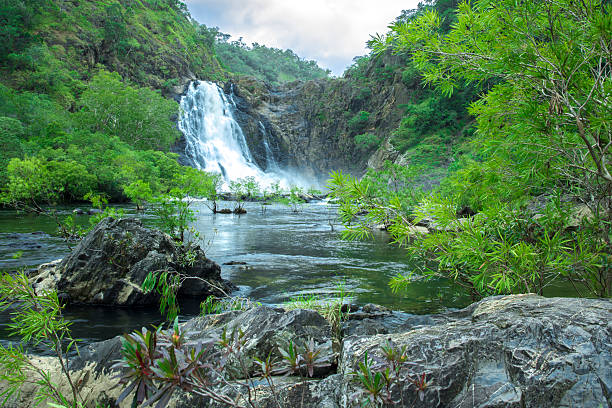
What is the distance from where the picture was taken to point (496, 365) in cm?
196

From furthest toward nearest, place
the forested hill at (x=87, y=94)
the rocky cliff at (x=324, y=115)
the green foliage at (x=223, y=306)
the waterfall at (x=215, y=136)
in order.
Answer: the rocky cliff at (x=324, y=115) → the waterfall at (x=215, y=136) → the forested hill at (x=87, y=94) → the green foliage at (x=223, y=306)

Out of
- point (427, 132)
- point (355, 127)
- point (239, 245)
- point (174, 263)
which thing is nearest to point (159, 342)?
point (174, 263)

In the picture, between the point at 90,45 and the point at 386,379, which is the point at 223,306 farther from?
the point at 90,45

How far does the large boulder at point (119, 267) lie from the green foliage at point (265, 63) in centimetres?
7998

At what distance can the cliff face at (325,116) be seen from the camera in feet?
151

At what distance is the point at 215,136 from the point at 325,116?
804 inches

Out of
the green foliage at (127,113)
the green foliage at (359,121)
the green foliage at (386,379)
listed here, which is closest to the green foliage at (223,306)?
the green foliage at (386,379)

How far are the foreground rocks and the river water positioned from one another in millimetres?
3340

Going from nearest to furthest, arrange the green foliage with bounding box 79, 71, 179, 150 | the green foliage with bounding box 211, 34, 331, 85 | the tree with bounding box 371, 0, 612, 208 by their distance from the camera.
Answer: the tree with bounding box 371, 0, 612, 208 < the green foliage with bounding box 79, 71, 179, 150 < the green foliage with bounding box 211, 34, 331, 85

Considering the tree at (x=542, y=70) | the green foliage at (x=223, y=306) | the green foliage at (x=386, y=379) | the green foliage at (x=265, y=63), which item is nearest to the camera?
the green foliage at (x=386, y=379)

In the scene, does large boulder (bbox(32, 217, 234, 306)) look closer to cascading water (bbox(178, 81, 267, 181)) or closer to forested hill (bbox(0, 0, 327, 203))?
forested hill (bbox(0, 0, 327, 203))

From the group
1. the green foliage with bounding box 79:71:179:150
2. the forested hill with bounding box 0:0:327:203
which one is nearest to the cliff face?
the forested hill with bounding box 0:0:327:203

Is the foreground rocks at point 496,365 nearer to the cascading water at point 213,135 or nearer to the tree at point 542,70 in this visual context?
the tree at point 542,70

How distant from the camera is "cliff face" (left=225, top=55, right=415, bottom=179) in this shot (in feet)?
151
